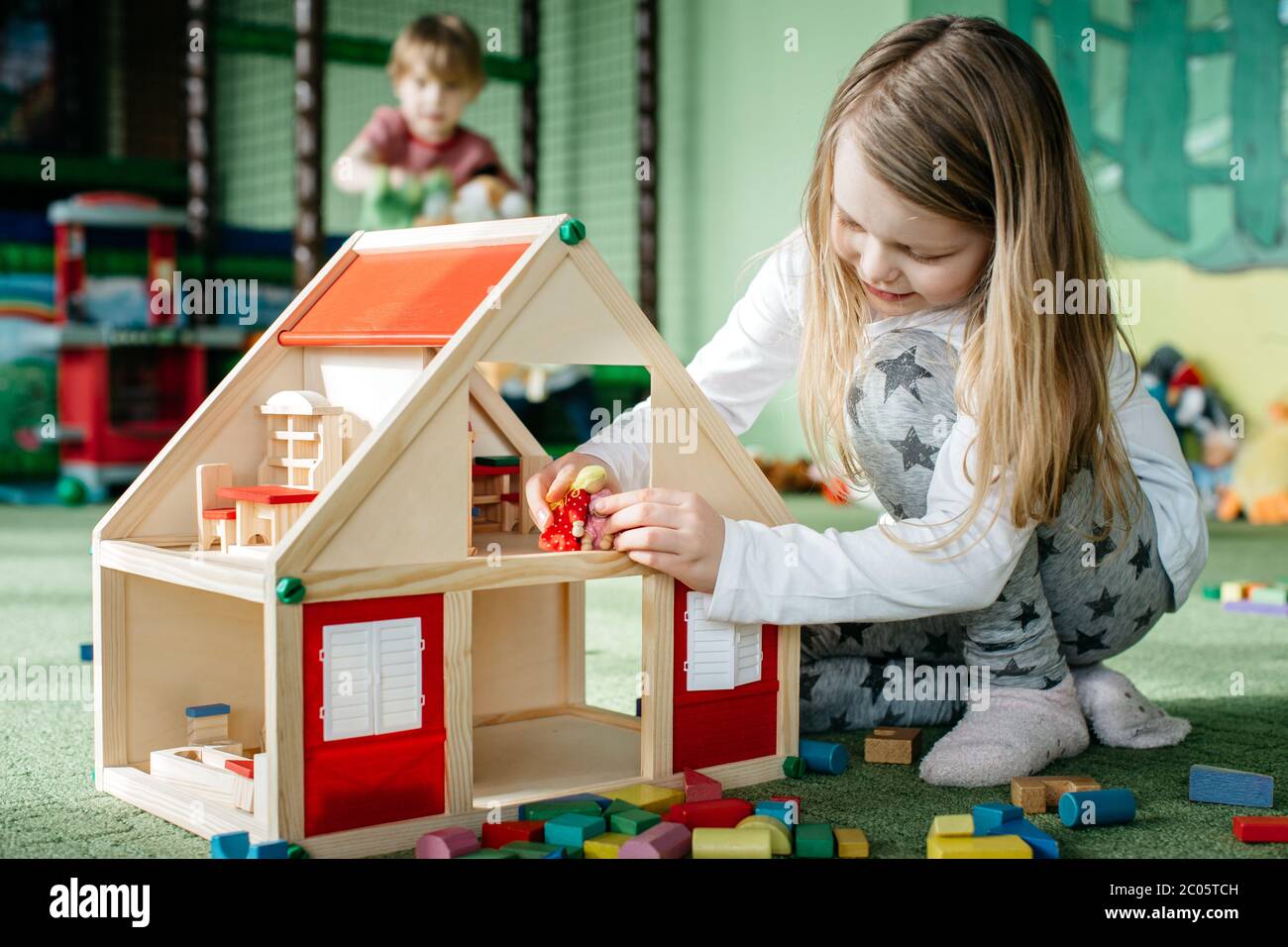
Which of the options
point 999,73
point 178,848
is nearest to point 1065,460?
point 999,73

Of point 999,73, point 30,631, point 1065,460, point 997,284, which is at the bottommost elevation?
point 30,631

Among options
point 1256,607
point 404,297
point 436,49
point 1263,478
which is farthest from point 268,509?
point 436,49

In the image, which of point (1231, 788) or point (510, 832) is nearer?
point (510, 832)

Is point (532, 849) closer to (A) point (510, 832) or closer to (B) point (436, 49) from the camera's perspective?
(A) point (510, 832)

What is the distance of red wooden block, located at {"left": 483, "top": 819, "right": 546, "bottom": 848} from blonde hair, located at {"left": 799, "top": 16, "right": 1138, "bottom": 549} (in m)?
0.34

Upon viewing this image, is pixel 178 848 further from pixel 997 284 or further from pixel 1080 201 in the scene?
pixel 1080 201

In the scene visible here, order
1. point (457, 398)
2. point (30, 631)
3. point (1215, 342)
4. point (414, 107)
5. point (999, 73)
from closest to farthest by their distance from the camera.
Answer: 1. point (457, 398)
2. point (999, 73)
3. point (30, 631)
4. point (1215, 342)
5. point (414, 107)

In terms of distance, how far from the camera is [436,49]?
11.3ft

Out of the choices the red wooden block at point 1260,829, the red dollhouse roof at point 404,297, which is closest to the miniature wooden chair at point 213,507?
the red dollhouse roof at point 404,297

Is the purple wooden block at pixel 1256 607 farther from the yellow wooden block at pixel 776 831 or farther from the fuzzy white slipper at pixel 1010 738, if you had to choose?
the yellow wooden block at pixel 776 831

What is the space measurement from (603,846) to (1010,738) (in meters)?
0.38

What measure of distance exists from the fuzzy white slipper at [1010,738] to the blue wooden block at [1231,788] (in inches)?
4.8

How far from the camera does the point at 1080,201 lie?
104 centimetres
